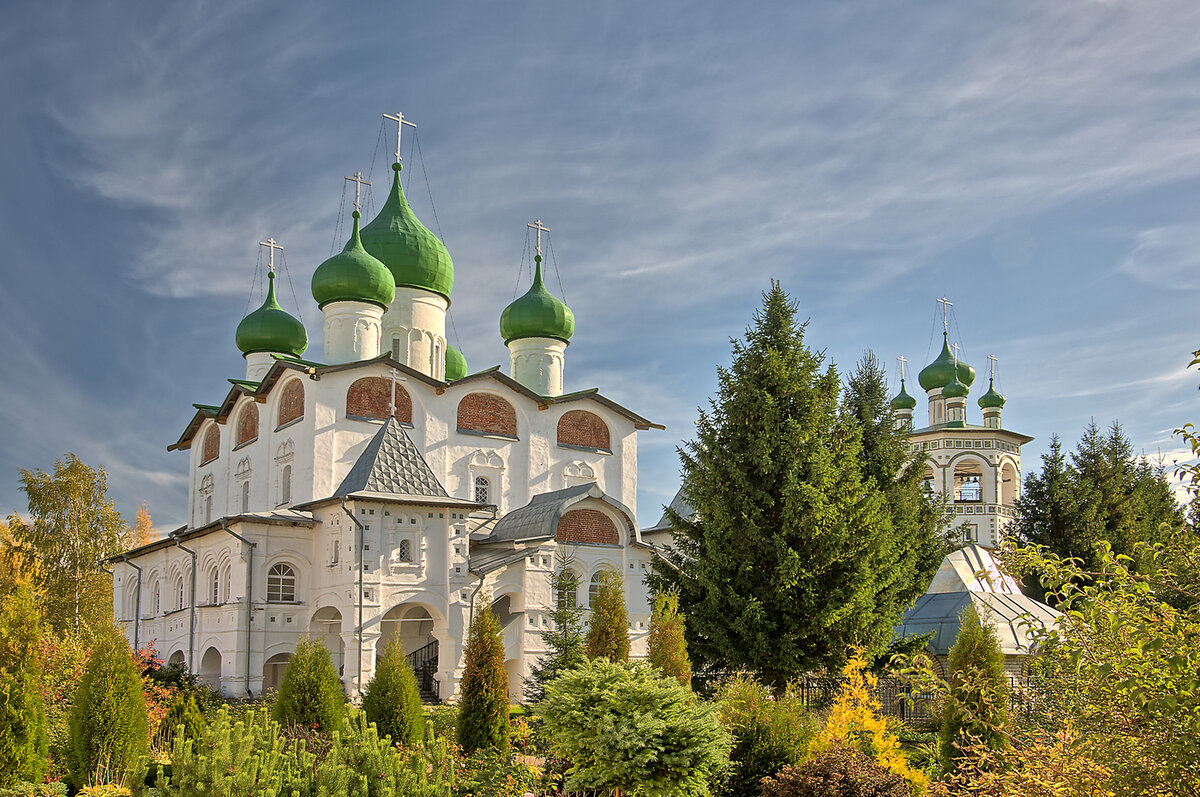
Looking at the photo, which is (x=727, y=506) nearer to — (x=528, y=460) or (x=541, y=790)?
(x=541, y=790)

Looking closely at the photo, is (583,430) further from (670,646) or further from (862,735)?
(862,735)

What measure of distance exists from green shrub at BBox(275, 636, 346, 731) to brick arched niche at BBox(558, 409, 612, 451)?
13.7 m

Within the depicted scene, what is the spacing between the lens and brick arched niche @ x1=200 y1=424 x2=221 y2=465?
82.4 ft

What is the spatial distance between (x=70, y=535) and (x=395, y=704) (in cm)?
1964

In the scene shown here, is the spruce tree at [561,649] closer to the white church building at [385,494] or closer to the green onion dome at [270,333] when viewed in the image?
the white church building at [385,494]

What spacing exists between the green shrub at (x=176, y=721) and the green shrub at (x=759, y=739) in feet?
18.3

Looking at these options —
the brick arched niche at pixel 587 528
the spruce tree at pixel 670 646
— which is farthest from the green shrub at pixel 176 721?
the brick arched niche at pixel 587 528

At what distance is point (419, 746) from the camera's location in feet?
23.1

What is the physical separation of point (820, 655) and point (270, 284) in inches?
742

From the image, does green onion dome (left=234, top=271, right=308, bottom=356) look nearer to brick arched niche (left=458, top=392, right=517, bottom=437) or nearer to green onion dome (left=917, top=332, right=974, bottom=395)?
brick arched niche (left=458, top=392, right=517, bottom=437)

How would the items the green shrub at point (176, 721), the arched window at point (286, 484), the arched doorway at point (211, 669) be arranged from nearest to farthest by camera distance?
the green shrub at point (176, 721)
the arched doorway at point (211, 669)
the arched window at point (286, 484)

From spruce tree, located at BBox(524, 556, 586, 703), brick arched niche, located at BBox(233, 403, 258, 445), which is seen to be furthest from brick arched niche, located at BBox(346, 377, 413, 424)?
spruce tree, located at BBox(524, 556, 586, 703)

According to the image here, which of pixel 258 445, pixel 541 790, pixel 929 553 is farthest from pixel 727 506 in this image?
pixel 258 445

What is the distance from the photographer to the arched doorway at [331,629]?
18.2 metres
